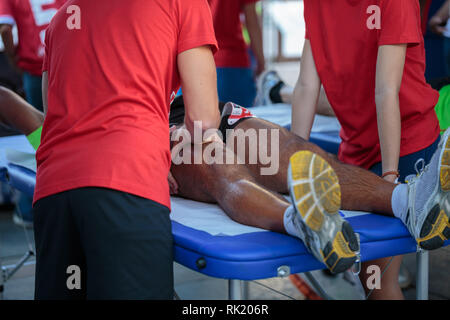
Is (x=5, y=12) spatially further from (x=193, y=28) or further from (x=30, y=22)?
(x=193, y=28)

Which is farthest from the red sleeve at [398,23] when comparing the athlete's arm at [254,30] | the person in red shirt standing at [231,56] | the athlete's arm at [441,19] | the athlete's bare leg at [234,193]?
the athlete's arm at [254,30]

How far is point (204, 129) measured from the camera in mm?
1360

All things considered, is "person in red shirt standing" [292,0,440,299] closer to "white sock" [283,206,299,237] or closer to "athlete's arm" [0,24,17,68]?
"white sock" [283,206,299,237]

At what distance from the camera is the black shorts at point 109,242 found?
3.81 feet

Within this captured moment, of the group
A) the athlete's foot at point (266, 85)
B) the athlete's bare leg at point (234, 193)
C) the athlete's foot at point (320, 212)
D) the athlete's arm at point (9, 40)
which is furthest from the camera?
the athlete's foot at point (266, 85)

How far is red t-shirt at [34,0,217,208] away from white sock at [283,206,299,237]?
263 mm

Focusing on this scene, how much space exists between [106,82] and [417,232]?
75 centimetres

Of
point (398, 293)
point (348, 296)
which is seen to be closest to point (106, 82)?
point (398, 293)

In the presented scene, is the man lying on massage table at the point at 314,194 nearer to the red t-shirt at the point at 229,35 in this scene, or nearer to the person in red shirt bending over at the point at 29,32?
the red t-shirt at the point at 229,35

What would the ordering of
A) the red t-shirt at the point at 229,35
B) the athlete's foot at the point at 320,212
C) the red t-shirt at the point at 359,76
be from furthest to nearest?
the red t-shirt at the point at 229,35 < the red t-shirt at the point at 359,76 < the athlete's foot at the point at 320,212

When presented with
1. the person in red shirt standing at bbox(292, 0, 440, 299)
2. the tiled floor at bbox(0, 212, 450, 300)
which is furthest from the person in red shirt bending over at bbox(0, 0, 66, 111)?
the person in red shirt standing at bbox(292, 0, 440, 299)

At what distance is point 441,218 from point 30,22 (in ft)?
7.91

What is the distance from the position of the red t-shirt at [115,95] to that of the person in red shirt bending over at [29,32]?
1810 millimetres

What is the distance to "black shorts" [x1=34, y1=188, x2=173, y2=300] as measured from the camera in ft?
3.81
